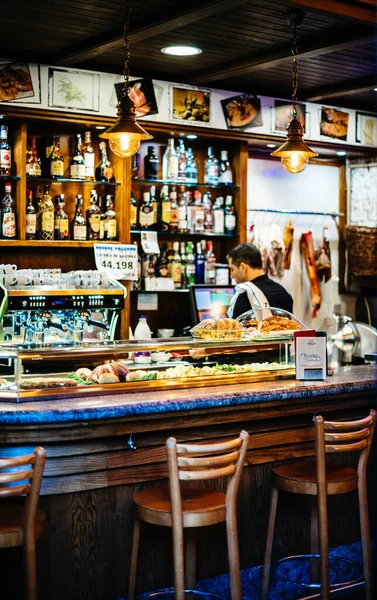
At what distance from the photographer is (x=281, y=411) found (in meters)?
4.13

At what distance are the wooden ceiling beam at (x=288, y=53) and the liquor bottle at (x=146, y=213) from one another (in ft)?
3.13

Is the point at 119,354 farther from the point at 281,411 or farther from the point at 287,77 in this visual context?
the point at 287,77

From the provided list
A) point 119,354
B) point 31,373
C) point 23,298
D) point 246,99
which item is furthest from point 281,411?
point 246,99

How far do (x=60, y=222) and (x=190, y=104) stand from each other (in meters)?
1.40

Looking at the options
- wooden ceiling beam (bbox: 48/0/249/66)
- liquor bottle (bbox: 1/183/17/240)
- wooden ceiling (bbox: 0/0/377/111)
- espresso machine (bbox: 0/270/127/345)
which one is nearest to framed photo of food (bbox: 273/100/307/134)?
wooden ceiling (bbox: 0/0/377/111)

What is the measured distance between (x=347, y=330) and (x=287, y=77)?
A: 237 centimetres

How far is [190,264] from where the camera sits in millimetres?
6887

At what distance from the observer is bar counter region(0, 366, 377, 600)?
3484mm

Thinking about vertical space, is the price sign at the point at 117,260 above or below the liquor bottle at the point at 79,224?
below

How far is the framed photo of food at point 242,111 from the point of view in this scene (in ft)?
22.2

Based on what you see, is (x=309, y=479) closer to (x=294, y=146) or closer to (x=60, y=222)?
(x=294, y=146)

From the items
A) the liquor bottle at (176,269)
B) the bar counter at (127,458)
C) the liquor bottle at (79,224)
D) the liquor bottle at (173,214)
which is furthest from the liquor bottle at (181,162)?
the bar counter at (127,458)

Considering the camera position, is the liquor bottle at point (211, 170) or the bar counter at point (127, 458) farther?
the liquor bottle at point (211, 170)

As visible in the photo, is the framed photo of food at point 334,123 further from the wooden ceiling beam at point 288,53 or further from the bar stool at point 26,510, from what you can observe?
the bar stool at point 26,510
